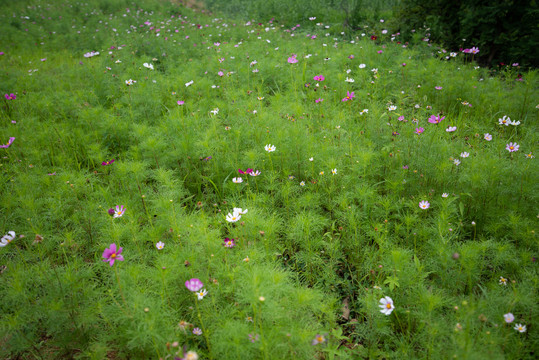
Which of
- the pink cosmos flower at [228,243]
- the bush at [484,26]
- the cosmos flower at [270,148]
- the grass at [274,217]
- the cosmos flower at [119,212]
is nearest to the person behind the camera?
the grass at [274,217]

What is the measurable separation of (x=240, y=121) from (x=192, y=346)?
2.36m

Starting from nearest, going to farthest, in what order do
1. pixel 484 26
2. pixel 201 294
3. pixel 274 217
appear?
pixel 201 294, pixel 274 217, pixel 484 26

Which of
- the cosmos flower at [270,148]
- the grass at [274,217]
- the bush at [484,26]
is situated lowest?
the grass at [274,217]

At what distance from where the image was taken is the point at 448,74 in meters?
4.08

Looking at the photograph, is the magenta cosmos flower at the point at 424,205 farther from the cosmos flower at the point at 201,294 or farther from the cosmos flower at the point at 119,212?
the cosmos flower at the point at 119,212

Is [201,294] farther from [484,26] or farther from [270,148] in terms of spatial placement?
[484,26]

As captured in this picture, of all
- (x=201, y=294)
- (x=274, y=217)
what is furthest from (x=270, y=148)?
(x=201, y=294)

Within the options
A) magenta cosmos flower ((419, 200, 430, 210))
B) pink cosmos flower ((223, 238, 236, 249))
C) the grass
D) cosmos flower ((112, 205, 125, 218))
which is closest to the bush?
the grass

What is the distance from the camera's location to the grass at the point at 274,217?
158 centimetres

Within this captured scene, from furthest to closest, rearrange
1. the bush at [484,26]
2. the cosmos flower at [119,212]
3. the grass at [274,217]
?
the bush at [484,26]
the cosmos flower at [119,212]
the grass at [274,217]

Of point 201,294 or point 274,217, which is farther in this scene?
point 274,217

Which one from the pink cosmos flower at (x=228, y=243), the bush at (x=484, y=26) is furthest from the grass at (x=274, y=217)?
the bush at (x=484, y=26)

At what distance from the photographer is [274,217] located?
7.63ft

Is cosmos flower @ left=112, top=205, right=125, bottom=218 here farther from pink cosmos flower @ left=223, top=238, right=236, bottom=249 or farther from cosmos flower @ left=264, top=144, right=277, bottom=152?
cosmos flower @ left=264, top=144, right=277, bottom=152
